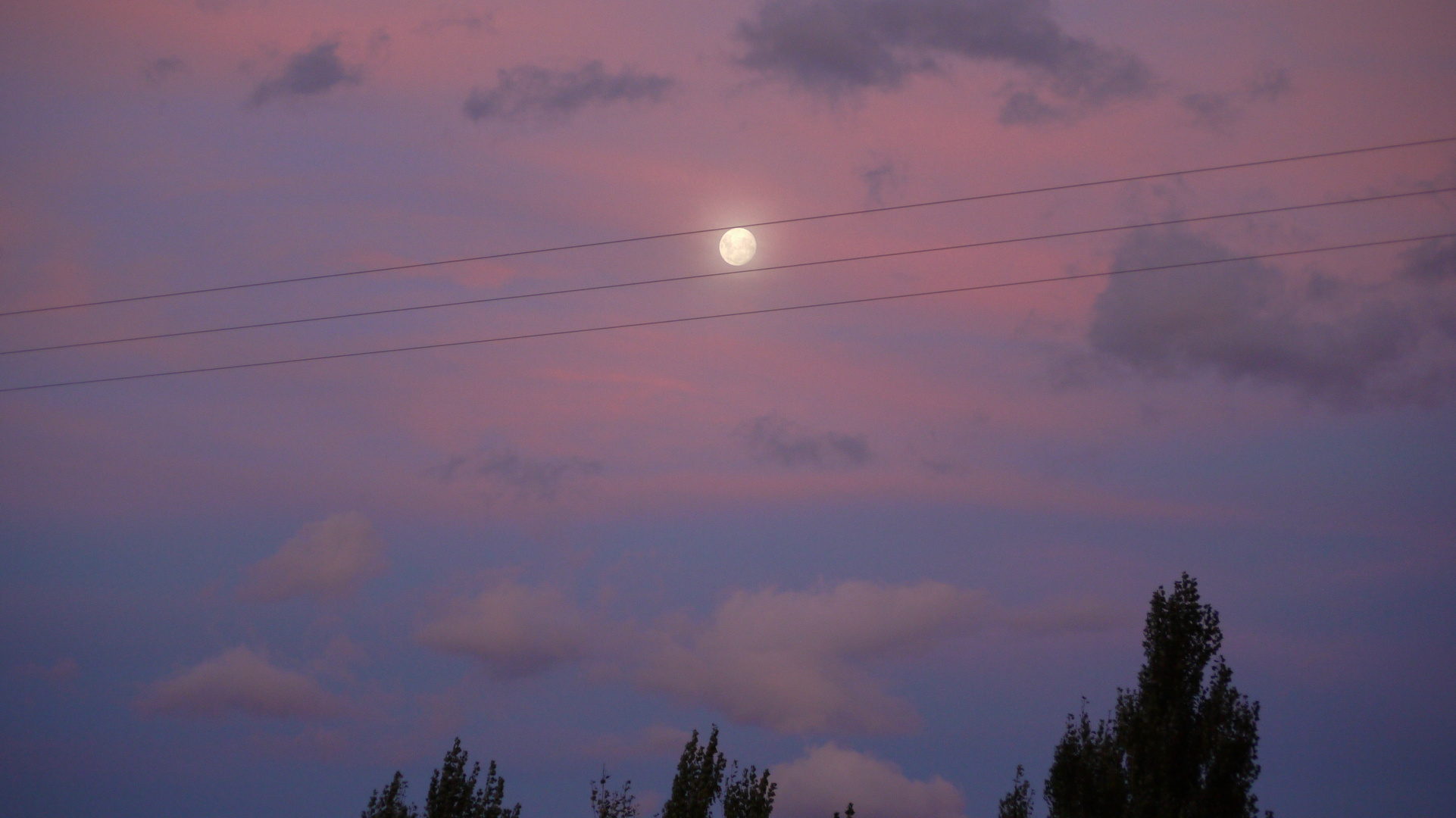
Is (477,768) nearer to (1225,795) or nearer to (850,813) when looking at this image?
(850,813)

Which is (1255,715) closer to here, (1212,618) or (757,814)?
(1212,618)

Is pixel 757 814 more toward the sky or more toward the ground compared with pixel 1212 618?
more toward the ground

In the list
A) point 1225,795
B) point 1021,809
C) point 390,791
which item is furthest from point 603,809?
point 1225,795

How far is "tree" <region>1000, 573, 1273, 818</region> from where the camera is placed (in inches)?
1567

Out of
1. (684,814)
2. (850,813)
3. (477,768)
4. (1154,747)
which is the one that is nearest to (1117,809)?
(1154,747)

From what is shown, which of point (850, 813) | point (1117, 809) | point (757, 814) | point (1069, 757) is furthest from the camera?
point (1069, 757)

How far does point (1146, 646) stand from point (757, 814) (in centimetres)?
1538

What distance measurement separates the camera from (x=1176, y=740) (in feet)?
134

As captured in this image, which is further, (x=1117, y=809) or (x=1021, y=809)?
(x=1021, y=809)

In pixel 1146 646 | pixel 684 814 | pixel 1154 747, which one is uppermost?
pixel 1146 646

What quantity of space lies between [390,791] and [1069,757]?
2577cm

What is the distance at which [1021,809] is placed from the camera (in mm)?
48281

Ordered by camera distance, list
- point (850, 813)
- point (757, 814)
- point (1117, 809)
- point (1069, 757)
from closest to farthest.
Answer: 1. point (850, 813)
2. point (757, 814)
3. point (1117, 809)
4. point (1069, 757)

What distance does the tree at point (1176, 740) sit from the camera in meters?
39.8
